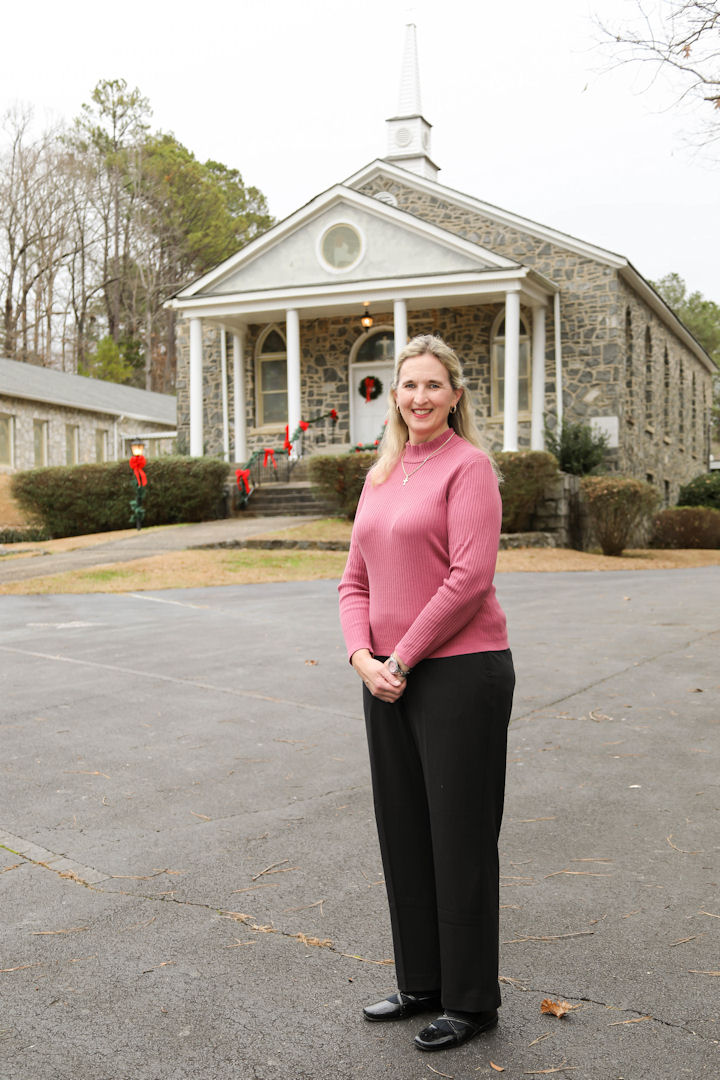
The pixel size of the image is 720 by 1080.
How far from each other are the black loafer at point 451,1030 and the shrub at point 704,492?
26699 mm

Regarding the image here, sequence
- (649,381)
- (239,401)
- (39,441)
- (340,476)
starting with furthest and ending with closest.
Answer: (39,441)
(649,381)
(239,401)
(340,476)

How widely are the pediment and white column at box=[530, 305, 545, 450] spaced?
205 cm

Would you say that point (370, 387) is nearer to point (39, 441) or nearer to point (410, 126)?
point (410, 126)

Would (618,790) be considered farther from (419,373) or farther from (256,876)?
(419,373)

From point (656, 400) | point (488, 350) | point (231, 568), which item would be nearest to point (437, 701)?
point (231, 568)

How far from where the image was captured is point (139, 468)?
21000 mm

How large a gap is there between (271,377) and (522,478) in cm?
957

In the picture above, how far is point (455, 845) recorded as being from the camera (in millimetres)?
2758

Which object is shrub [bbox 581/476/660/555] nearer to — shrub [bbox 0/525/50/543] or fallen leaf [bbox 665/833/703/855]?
shrub [bbox 0/525/50/543]

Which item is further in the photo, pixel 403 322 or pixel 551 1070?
pixel 403 322

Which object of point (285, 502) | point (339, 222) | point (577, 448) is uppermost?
point (339, 222)

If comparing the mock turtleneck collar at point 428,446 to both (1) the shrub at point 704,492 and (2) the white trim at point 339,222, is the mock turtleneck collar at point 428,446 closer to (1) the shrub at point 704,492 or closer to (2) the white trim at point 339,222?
(2) the white trim at point 339,222

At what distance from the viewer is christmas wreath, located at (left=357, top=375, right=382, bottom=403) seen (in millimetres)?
25328

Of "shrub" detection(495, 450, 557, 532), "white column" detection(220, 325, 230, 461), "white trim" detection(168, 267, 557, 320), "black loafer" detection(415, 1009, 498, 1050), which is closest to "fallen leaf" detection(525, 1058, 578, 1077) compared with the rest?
"black loafer" detection(415, 1009, 498, 1050)
